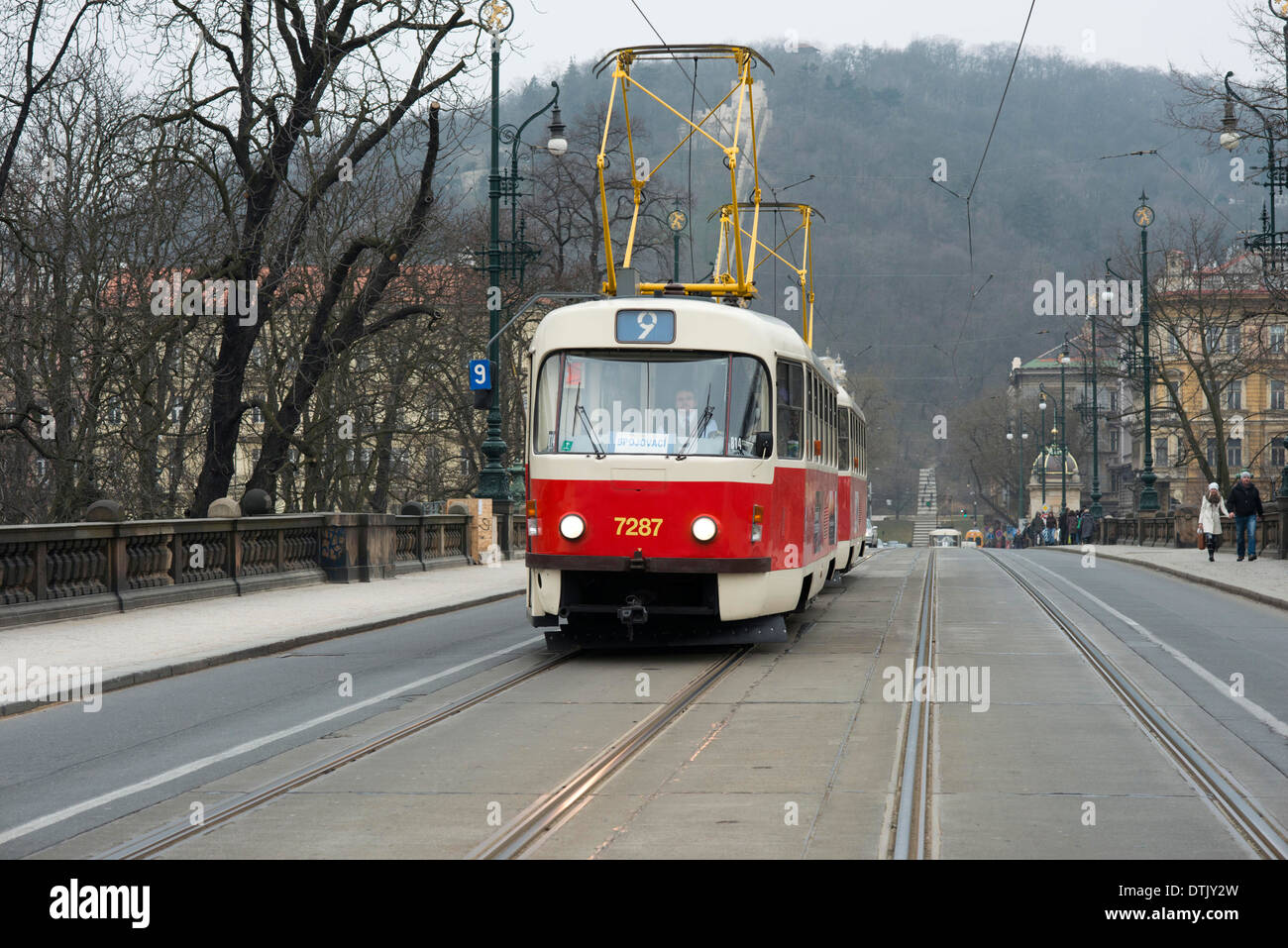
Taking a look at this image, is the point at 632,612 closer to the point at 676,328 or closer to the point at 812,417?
the point at 676,328

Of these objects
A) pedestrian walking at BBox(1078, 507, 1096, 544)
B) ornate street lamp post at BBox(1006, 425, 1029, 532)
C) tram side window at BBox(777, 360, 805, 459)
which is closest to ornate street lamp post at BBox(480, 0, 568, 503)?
tram side window at BBox(777, 360, 805, 459)

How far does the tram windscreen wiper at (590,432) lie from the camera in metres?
13.2

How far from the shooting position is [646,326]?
Result: 1337 centimetres

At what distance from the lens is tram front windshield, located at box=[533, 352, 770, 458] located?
1322 cm

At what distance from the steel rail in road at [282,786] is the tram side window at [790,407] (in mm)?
3536

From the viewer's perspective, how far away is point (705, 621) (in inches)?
596

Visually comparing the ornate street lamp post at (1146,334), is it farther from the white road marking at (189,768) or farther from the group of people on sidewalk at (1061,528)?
the white road marking at (189,768)

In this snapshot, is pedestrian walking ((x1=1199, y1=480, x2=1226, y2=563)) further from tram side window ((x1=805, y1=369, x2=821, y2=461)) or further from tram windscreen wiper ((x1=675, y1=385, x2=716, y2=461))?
tram windscreen wiper ((x1=675, y1=385, x2=716, y2=461))

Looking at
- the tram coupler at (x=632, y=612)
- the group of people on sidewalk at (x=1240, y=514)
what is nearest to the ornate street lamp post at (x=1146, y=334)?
the group of people on sidewalk at (x=1240, y=514)

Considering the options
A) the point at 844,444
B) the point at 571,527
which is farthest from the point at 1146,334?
the point at 571,527
